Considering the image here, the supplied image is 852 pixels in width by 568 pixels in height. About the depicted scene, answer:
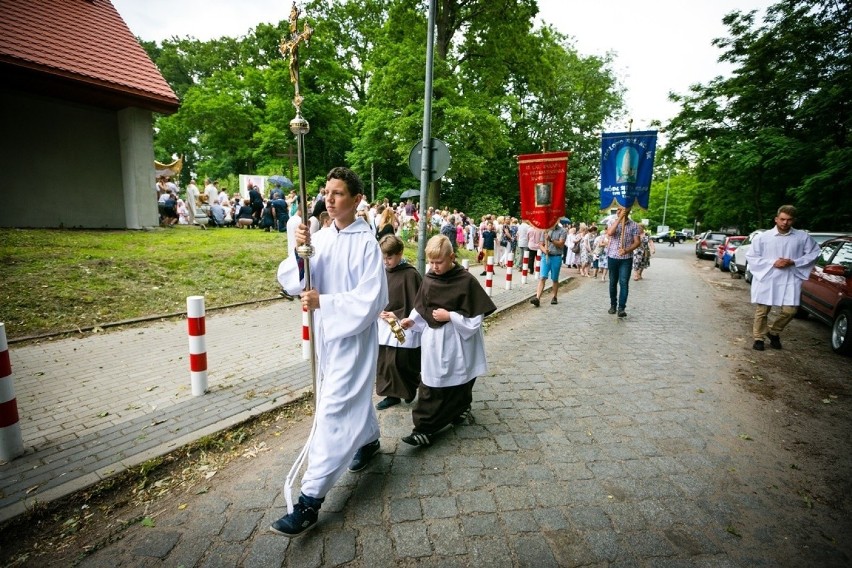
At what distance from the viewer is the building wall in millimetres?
11922

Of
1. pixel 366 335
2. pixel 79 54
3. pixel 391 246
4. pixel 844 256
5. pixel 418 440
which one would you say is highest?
pixel 79 54

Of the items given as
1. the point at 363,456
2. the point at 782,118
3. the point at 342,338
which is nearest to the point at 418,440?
the point at 363,456

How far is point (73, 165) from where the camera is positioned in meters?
12.9

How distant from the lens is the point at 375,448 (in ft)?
11.5

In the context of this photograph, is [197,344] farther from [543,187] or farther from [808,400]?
[543,187]

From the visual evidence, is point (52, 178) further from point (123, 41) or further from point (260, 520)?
point (260, 520)

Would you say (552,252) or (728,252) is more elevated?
(552,252)

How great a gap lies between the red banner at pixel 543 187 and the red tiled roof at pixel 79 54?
10.9 meters

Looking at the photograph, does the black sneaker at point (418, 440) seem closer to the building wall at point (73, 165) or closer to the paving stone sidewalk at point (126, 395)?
the paving stone sidewalk at point (126, 395)

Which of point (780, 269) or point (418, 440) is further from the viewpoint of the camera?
point (780, 269)

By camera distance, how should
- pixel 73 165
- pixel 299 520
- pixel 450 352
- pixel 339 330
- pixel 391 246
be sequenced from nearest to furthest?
pixel 299 520 < pixel 339 330 < pixel 450 352 < pixel 391 246 < pixel 73 165

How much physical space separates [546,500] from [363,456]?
55.3 inches

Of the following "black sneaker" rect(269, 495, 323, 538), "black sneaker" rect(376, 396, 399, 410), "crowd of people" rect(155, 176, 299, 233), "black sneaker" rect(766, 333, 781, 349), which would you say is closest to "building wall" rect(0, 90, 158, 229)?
"crowd of people" rect(155, 176, 299, 233)

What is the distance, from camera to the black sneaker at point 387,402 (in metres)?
4.49
